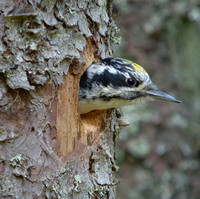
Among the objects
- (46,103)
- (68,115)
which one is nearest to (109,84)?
(68,115)

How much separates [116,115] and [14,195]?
1271 millimetres

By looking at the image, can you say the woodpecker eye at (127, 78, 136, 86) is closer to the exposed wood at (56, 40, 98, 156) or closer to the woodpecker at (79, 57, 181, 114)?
the woodpecker at (79, 57, 181, 114)

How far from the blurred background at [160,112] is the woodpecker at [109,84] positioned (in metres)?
2.04

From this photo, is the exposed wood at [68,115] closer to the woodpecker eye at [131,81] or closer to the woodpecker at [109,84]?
the woodpecker at [109,84]

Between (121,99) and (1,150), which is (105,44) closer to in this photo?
(121,99)

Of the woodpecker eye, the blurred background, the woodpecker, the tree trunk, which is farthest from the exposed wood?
the blurred background

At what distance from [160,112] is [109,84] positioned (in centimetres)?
223

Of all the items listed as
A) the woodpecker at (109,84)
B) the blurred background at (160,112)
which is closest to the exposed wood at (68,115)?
the woodpecker at (109,84)

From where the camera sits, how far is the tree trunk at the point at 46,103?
217 centimetres

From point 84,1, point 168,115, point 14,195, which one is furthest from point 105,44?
point 168,115

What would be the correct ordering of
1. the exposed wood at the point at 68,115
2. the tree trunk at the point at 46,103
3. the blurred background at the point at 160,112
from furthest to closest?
the blurred background at the point at 160,112 < the exposed wood at the point at 68,115 < the tree trunk at the point at 46,103

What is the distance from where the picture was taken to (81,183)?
2469 millimetres

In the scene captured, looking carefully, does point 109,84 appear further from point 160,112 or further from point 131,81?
point 160,112

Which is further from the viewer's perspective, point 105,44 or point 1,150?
point 105,44
